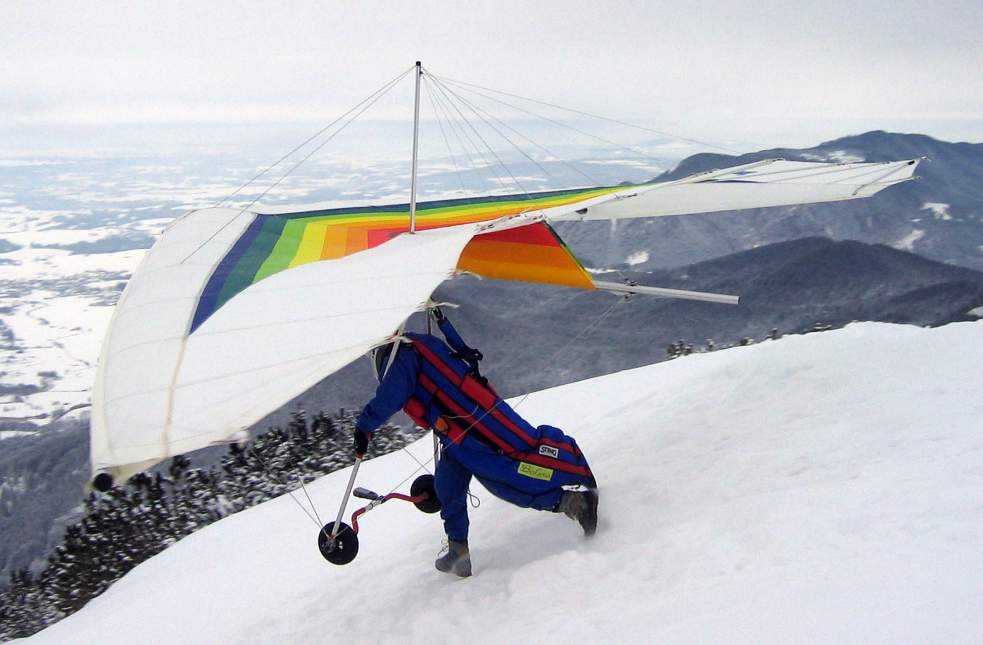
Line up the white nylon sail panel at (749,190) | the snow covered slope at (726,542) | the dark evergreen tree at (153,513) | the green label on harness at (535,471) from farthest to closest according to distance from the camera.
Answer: the dark evergreen tree at (153,513)
the white nylon sail panel at (749,190)
the green label on harness at (535,471)
the snow covered slope at (726,542)

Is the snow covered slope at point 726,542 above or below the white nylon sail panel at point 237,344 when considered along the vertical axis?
below

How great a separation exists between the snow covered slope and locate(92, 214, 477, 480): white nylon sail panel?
7.48 ft

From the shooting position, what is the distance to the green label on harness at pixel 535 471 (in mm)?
5508

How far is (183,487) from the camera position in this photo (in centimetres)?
2220

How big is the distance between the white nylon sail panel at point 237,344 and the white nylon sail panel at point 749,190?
2336 mm

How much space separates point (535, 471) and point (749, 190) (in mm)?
4573

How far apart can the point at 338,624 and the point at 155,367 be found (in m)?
2.81

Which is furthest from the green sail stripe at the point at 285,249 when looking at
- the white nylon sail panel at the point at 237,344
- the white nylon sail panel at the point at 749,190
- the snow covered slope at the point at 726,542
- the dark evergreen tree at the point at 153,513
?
the dark evergreen tree at the point at 153,513

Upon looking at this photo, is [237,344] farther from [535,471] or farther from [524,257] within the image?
[524,257]

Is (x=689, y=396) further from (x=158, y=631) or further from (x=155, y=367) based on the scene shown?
(x=158, y=631)

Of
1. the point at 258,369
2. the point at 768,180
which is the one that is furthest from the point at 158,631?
the point at 768,180

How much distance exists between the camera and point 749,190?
7.87m

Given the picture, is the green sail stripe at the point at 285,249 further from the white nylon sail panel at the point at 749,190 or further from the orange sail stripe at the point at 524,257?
the white nylon sail panel at the point at 749,190

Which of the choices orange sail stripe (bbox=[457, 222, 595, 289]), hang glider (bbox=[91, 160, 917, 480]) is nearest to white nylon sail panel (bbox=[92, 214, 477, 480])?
hang glider (bbox=[91, 160, 917, 480])
